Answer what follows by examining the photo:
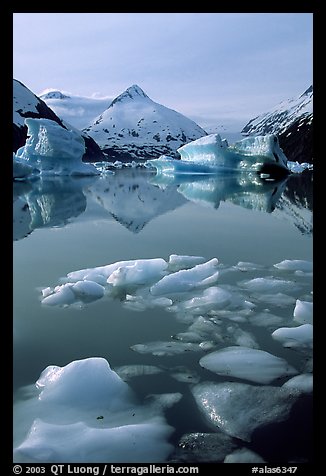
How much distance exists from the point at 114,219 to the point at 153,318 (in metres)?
7.91

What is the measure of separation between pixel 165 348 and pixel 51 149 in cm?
2715

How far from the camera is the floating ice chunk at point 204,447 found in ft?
7.47

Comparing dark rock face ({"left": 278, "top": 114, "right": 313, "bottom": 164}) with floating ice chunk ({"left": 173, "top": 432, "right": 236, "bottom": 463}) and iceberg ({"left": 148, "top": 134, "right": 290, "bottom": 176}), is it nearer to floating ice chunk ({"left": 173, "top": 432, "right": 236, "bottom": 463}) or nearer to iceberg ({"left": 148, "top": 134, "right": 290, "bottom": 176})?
iceberg ({"left": 148, "top": 134, "right": 290, "bottom": 176})

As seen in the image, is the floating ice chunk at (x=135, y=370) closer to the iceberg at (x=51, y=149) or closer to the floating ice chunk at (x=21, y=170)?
the floating ice chunk at (x=21, y=170)

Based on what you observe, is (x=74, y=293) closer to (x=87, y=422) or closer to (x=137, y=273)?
(x=137, y=273)

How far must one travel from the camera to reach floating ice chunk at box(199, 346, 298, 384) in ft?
10.1

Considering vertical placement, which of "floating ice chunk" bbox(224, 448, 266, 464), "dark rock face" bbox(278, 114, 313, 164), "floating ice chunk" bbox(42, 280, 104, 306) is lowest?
"floating ice chunk" bbox(224, 448, 266, 464)

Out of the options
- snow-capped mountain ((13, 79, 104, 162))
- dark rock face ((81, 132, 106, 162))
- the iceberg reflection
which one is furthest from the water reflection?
dark rock face ((81, 132, 106, 162))

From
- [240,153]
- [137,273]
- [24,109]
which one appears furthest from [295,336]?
[24,109]

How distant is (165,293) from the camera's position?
5.02m

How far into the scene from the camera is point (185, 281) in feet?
17.4

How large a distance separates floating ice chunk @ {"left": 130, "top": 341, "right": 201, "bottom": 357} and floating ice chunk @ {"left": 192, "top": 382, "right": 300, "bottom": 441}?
0.54m

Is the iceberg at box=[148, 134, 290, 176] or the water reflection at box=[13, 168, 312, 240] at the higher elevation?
the iceberg at box=[148, 134, 290, 176]
